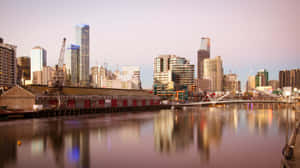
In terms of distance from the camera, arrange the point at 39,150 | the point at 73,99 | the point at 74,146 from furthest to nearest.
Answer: the point at 73,99 < the point at 74,146 < the point at 39,150

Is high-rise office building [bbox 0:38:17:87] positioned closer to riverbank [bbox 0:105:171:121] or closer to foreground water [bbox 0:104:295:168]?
riverbank [bbox 0:105:171:121]

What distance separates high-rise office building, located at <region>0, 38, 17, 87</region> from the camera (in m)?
141

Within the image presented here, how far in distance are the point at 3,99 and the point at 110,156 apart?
46.5 m

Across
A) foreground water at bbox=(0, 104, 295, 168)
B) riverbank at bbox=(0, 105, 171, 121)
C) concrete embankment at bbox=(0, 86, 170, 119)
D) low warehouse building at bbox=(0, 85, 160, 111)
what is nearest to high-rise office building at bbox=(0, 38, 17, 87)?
low warehouse building at bbox=(0, 85, 160, 111)

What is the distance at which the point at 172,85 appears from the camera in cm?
19725

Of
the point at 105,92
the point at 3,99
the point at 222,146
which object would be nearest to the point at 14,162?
the point at 222,146

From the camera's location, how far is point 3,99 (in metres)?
58.9

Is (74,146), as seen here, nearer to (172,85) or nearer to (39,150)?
(39,150)

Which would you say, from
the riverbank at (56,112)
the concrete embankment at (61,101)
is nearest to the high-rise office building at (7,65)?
the concrete embankment at (61,101)

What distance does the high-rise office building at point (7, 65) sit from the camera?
141 m

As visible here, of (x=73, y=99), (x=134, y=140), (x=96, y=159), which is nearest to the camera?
(x=96, y=159)

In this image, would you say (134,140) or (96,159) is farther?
(134,140)

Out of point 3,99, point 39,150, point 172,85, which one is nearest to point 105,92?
point 3,99

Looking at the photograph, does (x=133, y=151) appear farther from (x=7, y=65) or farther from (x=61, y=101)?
(x=7, y=65)
